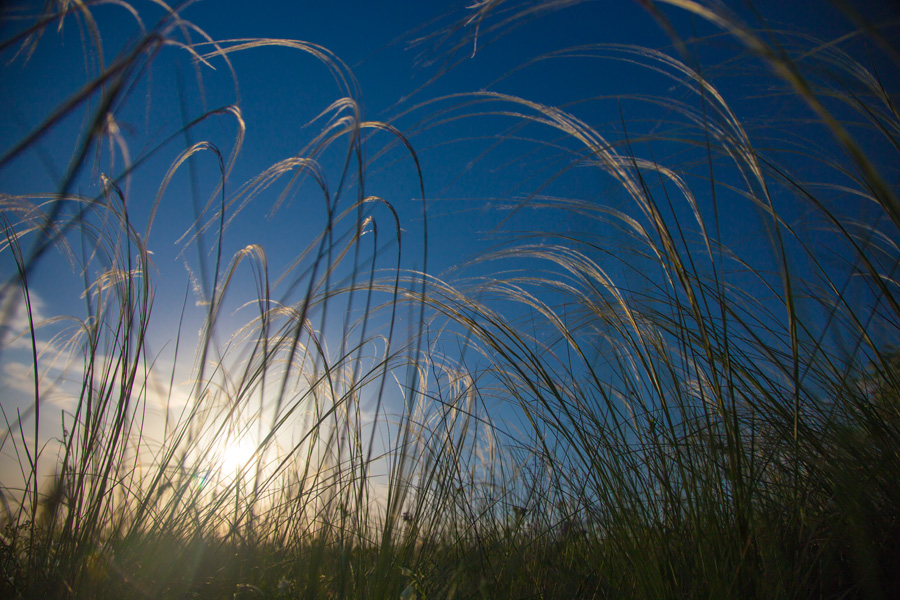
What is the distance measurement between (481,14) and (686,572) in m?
1.49

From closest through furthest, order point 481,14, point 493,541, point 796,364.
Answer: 1. point 796,364
2. point 481,14
3. point 493,541

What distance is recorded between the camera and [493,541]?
1.86 m

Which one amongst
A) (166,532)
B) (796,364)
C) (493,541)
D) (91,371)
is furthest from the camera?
(493,541)

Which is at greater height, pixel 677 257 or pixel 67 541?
pixel 677 257

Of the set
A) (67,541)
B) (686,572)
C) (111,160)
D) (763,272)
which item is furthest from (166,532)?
(763,272)

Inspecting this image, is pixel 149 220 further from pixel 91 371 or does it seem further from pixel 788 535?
pixel 788 535

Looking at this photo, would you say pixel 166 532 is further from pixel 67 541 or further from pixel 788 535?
pixel 788 535

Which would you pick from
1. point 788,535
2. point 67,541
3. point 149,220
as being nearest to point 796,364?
point 788,535

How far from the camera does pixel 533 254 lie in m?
1.86

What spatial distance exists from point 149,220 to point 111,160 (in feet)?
1.03

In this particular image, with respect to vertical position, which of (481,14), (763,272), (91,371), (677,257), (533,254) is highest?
(481,14)

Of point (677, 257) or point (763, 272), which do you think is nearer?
point (677, 257)

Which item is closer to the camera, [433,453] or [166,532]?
[166,532]

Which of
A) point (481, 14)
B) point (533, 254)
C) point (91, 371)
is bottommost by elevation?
point (91, 371)
